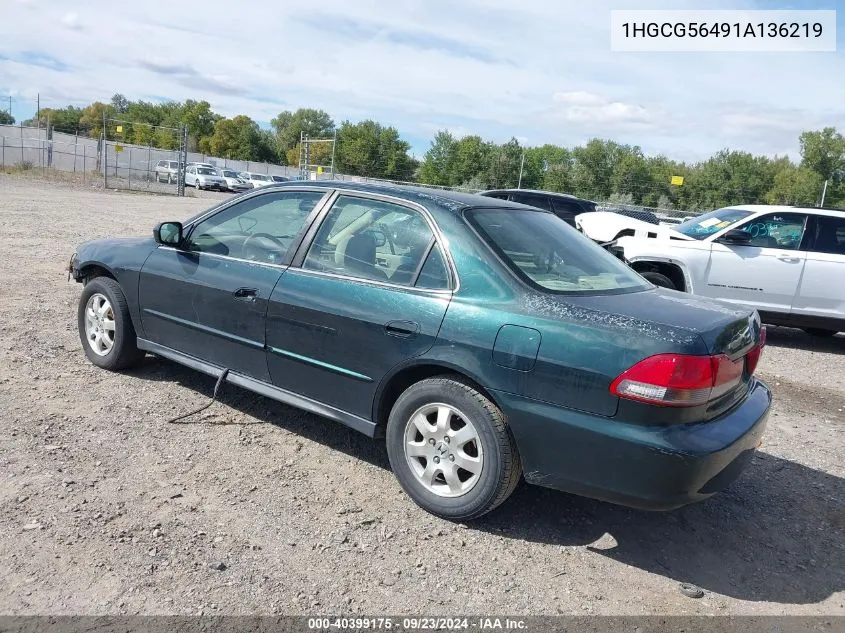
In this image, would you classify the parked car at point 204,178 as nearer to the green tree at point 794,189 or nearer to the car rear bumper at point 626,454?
the green tree at point 794,189

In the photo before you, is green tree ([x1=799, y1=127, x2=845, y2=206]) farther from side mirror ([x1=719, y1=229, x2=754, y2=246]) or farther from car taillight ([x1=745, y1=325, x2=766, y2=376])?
car taillight ([x1=745, y1=325, x2=766, y2=376])

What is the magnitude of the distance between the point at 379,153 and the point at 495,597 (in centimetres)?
3996

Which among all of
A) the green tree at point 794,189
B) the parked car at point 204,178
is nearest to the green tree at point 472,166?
the parked car at point 204,178

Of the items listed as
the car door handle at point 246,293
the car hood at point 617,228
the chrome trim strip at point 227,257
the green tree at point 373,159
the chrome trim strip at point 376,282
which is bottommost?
the car door handle at point 246,293

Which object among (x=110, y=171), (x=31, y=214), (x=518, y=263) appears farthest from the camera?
(x=110, y=171)

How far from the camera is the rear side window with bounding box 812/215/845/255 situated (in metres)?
8.17

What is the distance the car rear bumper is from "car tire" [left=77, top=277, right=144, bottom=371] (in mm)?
3003

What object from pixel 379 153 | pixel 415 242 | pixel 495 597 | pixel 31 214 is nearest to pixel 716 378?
pixel 495 597

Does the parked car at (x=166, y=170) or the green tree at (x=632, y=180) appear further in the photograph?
the green tree at (x=632, y=180)

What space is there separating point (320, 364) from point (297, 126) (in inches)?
3812

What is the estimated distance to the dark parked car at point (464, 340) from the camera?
2.91 meters

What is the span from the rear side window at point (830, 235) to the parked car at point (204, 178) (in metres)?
37.9

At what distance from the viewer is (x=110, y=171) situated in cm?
3972

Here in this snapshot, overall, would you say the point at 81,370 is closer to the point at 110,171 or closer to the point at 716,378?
the point at 716,378
